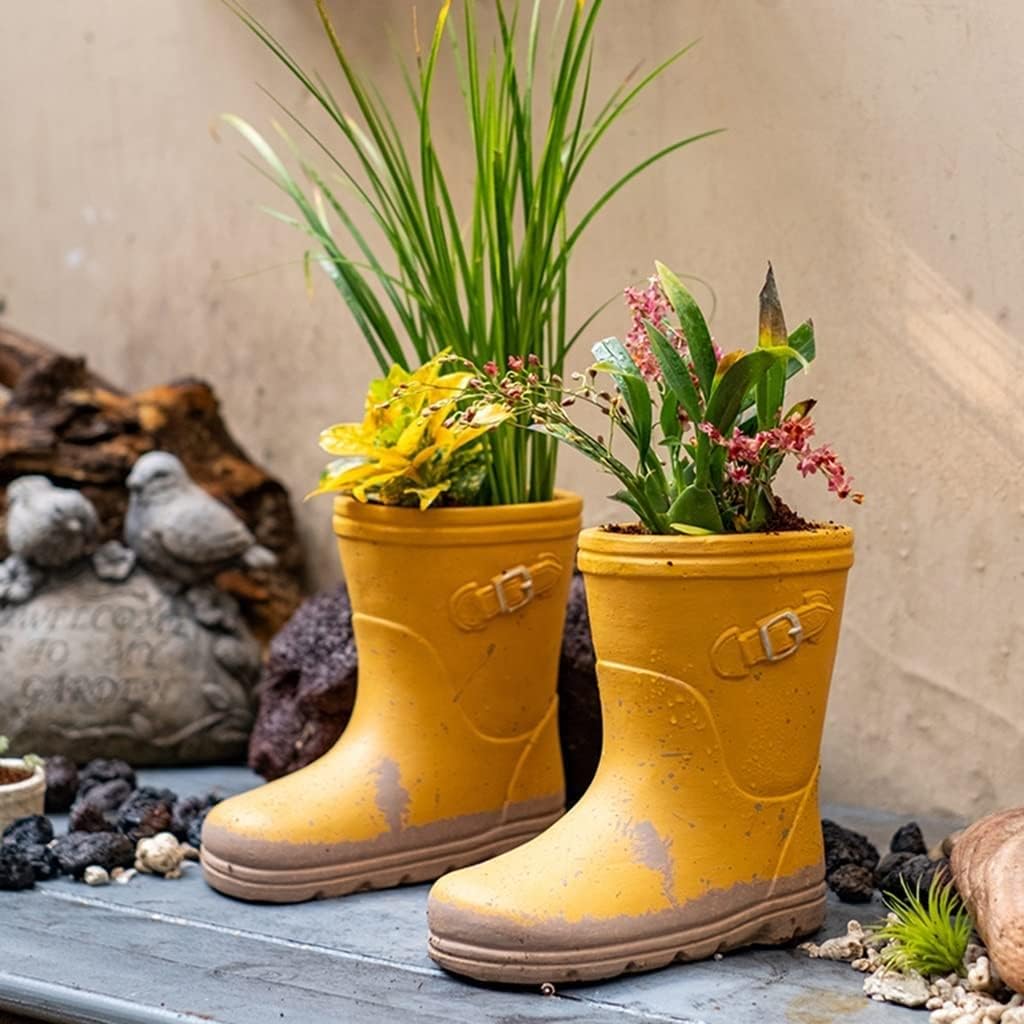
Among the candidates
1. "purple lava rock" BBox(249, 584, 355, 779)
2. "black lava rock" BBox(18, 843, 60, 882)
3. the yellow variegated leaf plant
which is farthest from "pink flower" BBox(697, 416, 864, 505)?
"black lava rock" BBox(18, 843, 60, 882)

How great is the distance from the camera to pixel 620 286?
7.55ft

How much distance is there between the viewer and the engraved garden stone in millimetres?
2326

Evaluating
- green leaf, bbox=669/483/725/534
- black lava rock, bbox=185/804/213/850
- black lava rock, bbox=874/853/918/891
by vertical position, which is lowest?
black lava rock, bbox=185/804/213/850

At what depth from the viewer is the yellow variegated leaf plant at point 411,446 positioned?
1740mm

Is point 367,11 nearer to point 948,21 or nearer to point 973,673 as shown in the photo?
point 948,21

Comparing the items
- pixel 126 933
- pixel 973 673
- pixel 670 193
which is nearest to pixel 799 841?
pixel 973 673

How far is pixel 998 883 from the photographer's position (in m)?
1.39

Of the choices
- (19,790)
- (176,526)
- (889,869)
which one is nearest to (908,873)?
(889,869)

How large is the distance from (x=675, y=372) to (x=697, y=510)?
13cm

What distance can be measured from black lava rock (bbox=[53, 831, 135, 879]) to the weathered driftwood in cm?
68

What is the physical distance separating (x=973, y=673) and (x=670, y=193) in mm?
744

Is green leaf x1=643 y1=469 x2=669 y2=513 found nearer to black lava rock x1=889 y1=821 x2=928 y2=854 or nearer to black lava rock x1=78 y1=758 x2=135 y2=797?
black lava rock x1=889 y1=821 x2=928 y2=854

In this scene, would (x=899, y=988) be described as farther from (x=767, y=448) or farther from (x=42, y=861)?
(x=42, y=861)

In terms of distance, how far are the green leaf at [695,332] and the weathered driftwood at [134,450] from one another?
1.18 meters
